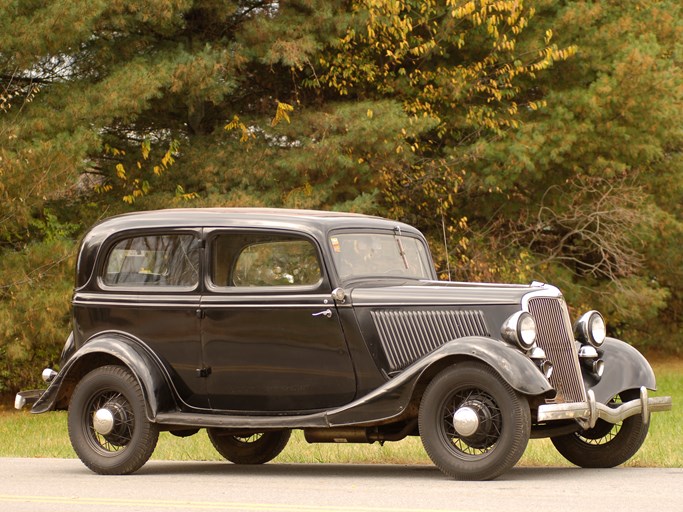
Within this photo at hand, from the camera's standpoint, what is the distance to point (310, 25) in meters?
21.8

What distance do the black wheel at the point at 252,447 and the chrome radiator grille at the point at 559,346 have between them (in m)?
2.85

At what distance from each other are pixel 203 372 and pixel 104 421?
879mm

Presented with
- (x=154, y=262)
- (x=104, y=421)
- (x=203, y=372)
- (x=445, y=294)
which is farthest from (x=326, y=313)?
(x=104, y=421)

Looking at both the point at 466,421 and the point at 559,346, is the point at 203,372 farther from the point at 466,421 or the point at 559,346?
the point at 559,346

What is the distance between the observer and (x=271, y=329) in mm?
9820

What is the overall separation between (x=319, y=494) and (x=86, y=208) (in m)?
14.5

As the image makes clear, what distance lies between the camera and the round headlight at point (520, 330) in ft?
29.6

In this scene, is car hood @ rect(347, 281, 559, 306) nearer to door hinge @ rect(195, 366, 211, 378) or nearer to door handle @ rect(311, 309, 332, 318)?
door handle @ rect(311, 309, 332, 318)

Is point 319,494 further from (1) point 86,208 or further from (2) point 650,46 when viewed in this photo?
(2) point 650,46

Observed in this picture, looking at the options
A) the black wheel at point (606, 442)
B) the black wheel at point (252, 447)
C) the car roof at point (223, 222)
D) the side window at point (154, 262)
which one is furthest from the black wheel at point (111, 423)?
the black wheel at point (606, 442)

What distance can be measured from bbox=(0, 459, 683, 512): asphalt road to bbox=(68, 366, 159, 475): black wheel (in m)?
0.17

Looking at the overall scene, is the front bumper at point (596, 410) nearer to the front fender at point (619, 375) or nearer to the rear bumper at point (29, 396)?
the front fender at point (619, 375)

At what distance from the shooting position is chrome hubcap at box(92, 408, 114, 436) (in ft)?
33.0

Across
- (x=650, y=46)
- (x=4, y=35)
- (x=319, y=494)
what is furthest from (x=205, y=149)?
(x=319, y=494)
